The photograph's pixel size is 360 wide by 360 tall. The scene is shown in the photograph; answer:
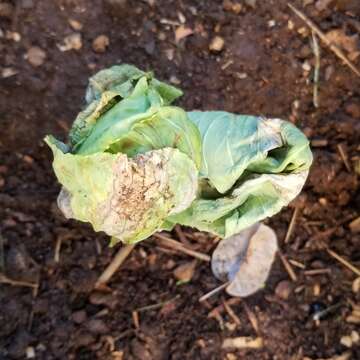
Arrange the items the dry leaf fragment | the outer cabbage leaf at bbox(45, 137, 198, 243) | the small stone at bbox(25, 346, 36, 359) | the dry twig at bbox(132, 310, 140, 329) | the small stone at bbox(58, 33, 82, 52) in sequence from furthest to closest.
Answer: the dry leaf fragment, the small stone at bbox(58, 33, 82, 52), the dry twig at bbox(132, 310, 140, 329), the small stone at bbox(25, 346, 36, 359), the outer cabbage leaf at bbox(45, 137, 198, 243)

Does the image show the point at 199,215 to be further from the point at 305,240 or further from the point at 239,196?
the point at 305,240

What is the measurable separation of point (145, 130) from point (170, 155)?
10cm

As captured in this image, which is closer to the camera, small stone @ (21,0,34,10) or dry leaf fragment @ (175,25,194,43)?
small stone @ (21,0,34,10)

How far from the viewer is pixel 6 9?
2.58 metres

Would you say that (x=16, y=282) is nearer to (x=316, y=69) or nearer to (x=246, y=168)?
(x=246, y=168)

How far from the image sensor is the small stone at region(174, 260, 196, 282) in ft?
8.46

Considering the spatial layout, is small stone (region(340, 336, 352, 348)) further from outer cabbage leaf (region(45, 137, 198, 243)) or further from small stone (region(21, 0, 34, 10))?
small stone (region(21, 0, 34, 10))

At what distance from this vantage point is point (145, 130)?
1835 mm

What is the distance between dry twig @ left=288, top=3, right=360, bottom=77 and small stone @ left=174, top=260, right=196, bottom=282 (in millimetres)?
1046

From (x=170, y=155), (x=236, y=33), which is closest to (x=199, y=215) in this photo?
(x=170, y=155)

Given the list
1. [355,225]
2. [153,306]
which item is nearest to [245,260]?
[153,306]

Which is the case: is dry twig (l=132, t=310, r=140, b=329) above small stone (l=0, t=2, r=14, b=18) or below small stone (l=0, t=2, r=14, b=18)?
below

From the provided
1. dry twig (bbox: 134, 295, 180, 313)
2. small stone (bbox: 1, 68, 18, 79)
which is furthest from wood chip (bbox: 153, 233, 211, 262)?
small stone (bbox: 1, 68, 18, 79)

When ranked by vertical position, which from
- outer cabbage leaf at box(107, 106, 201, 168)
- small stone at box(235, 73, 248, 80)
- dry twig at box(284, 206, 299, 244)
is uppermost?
outer cabbage leaf at box(107, 106, 201, 168)
